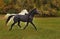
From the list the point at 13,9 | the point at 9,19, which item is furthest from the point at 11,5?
the point at 9,19

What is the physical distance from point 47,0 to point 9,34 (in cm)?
1739

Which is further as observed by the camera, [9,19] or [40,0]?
[40,0]

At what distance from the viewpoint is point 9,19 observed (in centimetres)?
1580

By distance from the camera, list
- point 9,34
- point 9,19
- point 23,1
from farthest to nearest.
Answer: point 23,1, point 9,19, point 9,34

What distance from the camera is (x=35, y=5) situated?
3012 cm

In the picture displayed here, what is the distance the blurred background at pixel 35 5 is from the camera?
29.9 meters

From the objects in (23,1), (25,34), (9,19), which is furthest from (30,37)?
(23,1)

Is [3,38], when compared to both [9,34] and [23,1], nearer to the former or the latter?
[9,34]

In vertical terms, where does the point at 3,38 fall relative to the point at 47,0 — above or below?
above

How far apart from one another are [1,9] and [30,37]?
18538mm

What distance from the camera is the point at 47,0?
1201 inches

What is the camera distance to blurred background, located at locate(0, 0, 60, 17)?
29.9m

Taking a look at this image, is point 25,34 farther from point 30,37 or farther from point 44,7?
point 44,7

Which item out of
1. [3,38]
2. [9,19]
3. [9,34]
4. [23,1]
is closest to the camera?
[3,38]
